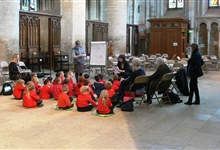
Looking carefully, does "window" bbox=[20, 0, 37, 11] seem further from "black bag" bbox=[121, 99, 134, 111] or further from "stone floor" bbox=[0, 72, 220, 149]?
"black bag" bbox=[121, 99, 134, 111]

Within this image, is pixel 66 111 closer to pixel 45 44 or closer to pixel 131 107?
pixel 131 107

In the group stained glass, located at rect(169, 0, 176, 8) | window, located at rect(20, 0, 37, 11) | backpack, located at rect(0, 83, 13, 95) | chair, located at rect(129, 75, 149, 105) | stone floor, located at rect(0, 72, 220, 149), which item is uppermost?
stained glass, located at rect(169, 0, 176, 8)

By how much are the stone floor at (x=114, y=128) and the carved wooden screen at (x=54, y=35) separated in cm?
817

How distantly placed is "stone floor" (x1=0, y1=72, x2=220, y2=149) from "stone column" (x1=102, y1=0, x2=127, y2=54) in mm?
12575

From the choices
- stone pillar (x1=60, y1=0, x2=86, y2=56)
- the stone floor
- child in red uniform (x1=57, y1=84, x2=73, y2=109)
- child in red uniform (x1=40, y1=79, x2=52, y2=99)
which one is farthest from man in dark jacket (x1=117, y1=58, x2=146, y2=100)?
stone pillar (x1=60, y1=0, x2=86, y2=56)

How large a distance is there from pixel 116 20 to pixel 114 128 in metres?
14.9

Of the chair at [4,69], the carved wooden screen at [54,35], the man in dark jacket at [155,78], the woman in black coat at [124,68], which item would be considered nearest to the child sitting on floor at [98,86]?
the woman in black coat at [124,68]

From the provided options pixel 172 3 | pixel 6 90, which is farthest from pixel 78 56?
pixel 172 3

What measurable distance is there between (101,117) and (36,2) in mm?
19979

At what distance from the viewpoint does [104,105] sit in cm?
682

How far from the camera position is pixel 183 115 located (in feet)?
23.2

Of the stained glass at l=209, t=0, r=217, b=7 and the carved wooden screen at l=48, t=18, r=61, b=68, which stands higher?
the stained glass at l=209, t=0, r=217, b=7

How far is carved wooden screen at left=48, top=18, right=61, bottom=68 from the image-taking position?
16.0 meters

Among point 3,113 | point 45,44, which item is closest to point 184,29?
point 45,44
